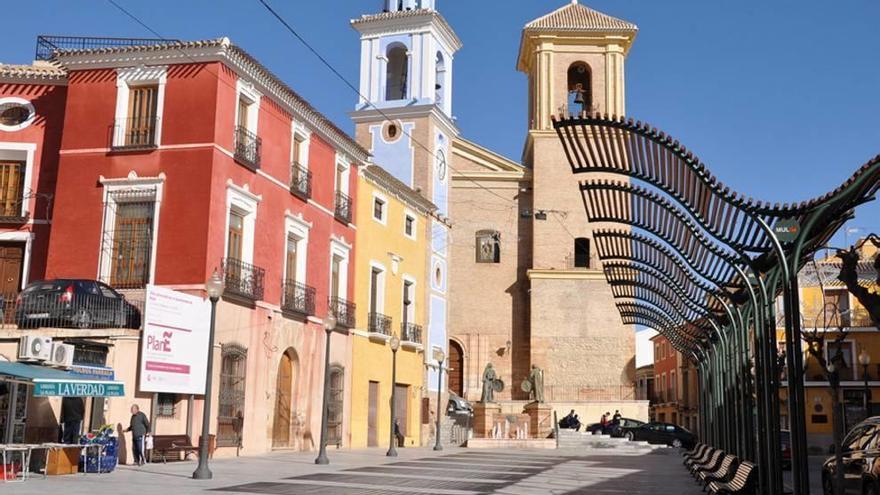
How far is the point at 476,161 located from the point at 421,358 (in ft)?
50.4

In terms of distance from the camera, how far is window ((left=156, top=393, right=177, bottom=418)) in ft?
65.2

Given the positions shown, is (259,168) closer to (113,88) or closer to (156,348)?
(113,88)

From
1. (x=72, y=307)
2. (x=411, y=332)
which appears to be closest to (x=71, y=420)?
(x=72, y=307)

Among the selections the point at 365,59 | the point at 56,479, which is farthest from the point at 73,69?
the point at 365,59

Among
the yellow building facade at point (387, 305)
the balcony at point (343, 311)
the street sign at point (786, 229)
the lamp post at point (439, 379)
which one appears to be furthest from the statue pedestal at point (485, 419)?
the street sign at point (786, 229)

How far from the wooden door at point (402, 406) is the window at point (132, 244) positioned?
1396 cm

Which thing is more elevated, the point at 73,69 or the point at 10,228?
the point at 73,69

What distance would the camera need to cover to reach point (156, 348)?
63.5ft

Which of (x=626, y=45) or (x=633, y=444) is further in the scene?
(x=626, y=45)

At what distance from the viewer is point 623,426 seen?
130 ft

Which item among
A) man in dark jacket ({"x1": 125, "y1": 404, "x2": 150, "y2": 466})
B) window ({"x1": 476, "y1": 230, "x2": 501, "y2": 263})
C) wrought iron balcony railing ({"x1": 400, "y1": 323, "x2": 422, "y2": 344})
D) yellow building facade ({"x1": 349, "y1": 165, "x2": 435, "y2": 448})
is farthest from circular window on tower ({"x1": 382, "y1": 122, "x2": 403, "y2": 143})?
man in dark jacket ({"x1": 125, "y1": 404, "x2": 150, "y2": 466})

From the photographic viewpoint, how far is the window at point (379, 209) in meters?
32.1

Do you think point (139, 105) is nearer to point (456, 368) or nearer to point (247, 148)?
point (247, 148)

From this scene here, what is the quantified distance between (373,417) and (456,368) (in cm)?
1482
